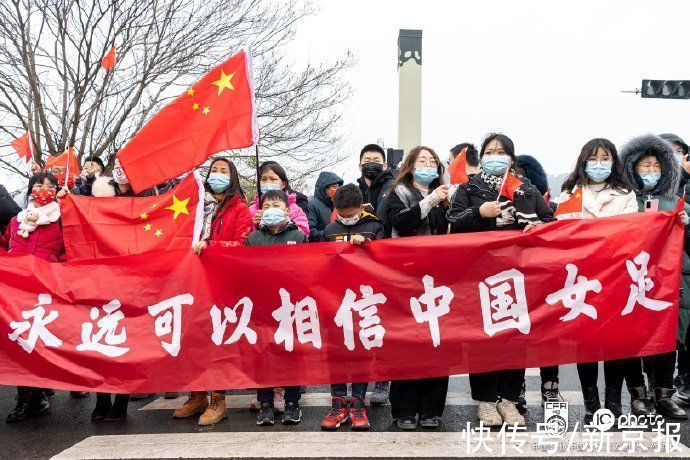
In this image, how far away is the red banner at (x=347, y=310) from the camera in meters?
3.91

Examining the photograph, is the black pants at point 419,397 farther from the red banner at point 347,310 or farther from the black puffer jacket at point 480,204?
the black puffer jacket at point 480,204

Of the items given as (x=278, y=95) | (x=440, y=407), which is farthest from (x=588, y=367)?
(x=278, y=95)

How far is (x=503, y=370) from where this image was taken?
13.1ft

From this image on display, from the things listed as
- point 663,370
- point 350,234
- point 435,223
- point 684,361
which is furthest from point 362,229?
point 684,361

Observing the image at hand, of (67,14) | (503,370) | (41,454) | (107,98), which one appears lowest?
(41,454)

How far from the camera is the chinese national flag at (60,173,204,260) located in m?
4.59

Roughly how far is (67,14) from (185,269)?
902 centimetres

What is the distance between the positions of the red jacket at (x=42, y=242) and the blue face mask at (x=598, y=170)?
409cm

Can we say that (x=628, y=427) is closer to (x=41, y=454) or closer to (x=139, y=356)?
(x=139, y=356)

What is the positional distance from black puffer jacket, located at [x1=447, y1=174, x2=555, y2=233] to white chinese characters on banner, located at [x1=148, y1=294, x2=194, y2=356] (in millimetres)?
1929

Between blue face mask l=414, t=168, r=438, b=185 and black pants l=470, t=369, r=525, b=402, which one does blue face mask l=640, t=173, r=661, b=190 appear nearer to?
blue face mask l=414, t=168, r=438, b=185

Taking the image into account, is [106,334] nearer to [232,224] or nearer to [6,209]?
[232,224]

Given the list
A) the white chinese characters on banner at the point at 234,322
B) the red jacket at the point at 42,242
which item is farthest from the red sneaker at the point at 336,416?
the red jacket at the point at 42,242

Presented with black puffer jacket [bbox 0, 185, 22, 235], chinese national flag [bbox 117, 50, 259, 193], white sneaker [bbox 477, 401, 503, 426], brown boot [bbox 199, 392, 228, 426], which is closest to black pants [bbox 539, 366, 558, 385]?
white sneaker [bbox 477, 401, 503, 426]
